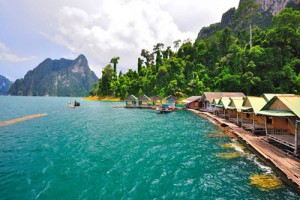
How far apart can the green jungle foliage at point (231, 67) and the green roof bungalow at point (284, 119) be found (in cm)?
4195

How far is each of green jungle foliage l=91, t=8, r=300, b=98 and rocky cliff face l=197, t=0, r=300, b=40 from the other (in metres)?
7.38

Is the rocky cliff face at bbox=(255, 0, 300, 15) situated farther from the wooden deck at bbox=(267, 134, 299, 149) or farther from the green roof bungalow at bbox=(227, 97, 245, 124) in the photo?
the wooden deck at bbox=(267, 134, 299, 149)

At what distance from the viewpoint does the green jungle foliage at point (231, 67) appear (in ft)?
192

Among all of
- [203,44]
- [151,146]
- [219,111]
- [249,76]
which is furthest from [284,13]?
[151,146]

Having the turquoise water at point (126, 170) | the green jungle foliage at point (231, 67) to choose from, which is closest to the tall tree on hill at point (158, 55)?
the green jungle foliage at point (231, 67)

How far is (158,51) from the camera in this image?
4400 inches

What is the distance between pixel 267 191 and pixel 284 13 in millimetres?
77012

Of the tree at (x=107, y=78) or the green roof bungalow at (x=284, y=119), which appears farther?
the tree at (x=107, y=78)

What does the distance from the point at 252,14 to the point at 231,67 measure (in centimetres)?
2210

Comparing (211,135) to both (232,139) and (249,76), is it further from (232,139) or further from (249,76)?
(249,76)

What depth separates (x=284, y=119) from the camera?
20.1 metres

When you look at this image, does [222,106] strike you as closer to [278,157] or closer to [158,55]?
[278,157]

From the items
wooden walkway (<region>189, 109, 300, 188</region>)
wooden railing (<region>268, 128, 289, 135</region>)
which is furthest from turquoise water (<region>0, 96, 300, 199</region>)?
wooden railing (<region>268, 128, 289, 135</region>)

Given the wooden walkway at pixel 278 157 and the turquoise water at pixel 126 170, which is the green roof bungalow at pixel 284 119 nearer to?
the wooden walkway at pixel 278 157
